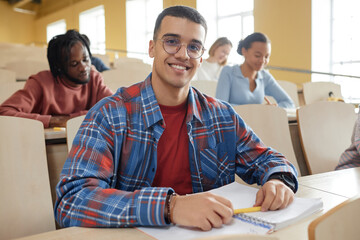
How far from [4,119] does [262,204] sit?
3.25 feet

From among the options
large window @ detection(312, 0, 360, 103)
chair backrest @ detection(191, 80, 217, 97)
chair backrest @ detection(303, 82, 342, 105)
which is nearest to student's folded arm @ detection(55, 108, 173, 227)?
chair backrest @ detection(191, 80, 217, 97)

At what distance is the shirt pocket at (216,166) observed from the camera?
119 cm

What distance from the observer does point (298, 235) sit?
0.76m

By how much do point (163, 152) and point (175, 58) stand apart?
310mm

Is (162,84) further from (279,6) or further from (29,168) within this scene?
(279,6)

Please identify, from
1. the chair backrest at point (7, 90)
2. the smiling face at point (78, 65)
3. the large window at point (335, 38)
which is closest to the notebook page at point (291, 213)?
the smiling face at point (78, 65)

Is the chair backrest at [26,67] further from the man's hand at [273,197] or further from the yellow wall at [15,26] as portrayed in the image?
the yellow wall at [15,26]

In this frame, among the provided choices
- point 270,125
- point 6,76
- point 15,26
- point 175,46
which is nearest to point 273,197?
point 175,46

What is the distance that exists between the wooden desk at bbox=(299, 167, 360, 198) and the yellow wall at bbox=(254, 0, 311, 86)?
489 centimetres

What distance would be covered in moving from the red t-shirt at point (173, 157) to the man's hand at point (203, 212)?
0.36 m

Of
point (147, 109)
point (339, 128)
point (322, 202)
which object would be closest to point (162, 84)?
point (147, 109)

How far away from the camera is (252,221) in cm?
81

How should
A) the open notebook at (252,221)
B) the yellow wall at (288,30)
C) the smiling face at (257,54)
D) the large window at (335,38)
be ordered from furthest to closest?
1. the yellow wall at (288,30)
2. the large window at (335,38)
3. the smiling face at (257,54)
4. the open notebook at (252,221)

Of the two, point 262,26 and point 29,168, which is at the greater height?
point 262,26
